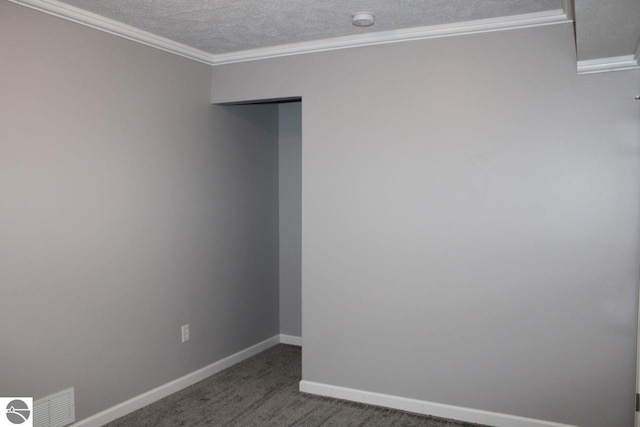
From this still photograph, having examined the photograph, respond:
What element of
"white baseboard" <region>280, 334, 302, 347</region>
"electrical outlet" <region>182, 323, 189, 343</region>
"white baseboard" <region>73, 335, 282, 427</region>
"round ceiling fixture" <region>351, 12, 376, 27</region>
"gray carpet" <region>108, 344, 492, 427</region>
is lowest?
"gray carpet" <region>108, 344, 492, 427</region>

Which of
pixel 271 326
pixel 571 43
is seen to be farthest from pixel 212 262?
pixel 571 43

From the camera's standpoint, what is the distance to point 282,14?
3.02m

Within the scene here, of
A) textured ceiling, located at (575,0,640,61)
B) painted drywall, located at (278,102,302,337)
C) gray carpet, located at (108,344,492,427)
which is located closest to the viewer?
textured ceiling, located at (575,0,640,61)

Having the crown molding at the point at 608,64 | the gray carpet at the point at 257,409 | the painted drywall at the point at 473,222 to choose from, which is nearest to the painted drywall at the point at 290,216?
the gray carpet at the point at 257,409

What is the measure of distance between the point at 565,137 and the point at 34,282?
293cm

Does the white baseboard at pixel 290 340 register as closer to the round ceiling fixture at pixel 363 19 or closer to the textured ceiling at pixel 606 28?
the round ceiling fixture at pixel 363 19

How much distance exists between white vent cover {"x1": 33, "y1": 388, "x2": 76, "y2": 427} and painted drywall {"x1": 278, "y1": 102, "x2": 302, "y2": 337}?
→ 7.23 feet

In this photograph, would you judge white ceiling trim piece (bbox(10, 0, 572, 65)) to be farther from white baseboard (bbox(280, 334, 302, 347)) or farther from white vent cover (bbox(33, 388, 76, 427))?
white baseboard (bbox(280, 334, 302, 347))

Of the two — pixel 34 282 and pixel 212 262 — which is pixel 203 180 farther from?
pixel 34 282

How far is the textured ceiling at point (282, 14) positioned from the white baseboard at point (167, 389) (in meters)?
2.30

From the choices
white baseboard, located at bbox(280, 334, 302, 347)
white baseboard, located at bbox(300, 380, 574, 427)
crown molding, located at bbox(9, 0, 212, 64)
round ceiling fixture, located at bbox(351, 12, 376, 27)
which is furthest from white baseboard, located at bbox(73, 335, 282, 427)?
round ceiling fixture, located at bbox(351, 12, 376, 27)

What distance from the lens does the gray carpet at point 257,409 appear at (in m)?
3.29

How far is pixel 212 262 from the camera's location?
409 cm

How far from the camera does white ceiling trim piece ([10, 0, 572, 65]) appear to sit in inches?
116
